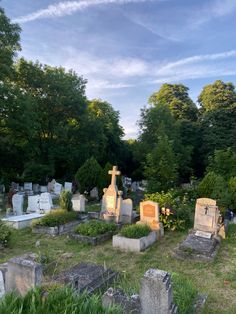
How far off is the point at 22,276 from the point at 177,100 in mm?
28926

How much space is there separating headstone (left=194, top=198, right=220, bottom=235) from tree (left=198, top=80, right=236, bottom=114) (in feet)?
67.9

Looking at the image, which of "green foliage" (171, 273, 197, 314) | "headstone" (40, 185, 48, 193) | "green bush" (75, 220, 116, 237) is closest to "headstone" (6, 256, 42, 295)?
"green foliage" (171, 273, 197, 314)

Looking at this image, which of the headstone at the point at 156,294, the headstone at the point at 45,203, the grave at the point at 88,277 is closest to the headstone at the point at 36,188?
the headstone at the point at 45,203

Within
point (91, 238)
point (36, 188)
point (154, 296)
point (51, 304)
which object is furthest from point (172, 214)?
point (36, 188)

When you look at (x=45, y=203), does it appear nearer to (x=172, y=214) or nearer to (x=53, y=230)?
(x=53, y=230)

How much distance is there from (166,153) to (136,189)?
20.3ft

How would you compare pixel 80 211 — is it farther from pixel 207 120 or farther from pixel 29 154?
pixel 207 120

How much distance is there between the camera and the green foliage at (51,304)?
2754 mm

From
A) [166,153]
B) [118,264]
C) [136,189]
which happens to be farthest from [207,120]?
[118,264]

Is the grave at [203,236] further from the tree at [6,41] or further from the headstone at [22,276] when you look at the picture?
the tree at [6,41]

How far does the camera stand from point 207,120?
2697cm

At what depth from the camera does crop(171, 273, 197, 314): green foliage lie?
4195 mm

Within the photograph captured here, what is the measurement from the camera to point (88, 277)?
210 inches

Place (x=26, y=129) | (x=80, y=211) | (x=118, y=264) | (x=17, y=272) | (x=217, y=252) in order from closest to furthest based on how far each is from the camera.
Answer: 1. (x=17, y=272)
2. (x=118, y=264)
3. (x=217, y=252)
4. (x=80, y=211)
5. (x=26, y=129)
